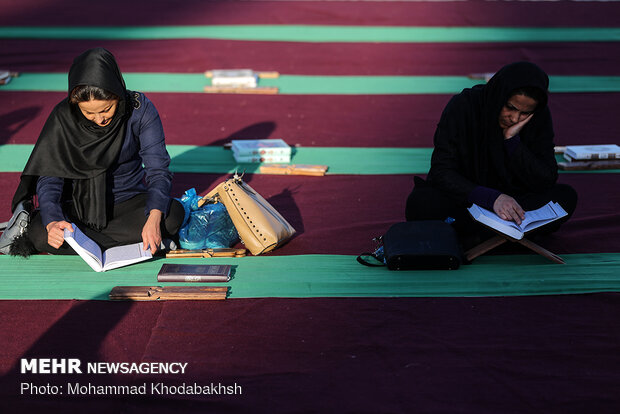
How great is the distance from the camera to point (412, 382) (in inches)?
103

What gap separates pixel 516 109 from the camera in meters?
3.53

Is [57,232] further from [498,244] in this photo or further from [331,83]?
[331,83]

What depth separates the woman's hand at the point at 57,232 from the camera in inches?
129

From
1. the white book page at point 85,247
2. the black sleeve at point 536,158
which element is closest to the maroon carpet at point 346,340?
the white book page at point 85,247

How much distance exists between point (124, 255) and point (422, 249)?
145 cm

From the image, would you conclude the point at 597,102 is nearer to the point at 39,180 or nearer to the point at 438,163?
the point at 438,163

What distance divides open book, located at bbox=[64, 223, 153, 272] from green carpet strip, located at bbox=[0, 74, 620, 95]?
3952 millimetres

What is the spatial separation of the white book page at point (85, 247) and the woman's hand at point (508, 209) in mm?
1925

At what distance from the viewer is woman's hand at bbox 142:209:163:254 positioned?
3400 millimetres

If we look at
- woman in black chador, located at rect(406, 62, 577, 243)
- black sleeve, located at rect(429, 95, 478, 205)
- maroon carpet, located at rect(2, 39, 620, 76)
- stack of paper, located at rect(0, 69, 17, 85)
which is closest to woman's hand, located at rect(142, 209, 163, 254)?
woman in black chador, located at rect(406, 62, 577, 243)

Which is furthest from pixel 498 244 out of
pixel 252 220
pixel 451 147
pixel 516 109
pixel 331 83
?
pixel 331 83

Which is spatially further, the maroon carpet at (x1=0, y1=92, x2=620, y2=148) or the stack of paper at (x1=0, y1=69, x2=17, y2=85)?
the stack of paper at (x1=0, y1=69, x2=17, y2=85)

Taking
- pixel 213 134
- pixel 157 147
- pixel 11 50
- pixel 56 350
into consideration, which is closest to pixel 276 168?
pixel 213 134

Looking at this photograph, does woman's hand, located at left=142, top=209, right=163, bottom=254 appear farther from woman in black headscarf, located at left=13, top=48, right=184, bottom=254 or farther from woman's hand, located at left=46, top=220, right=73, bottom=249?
woman's hand, located at left=46, top=220, right=73, bottom=249
